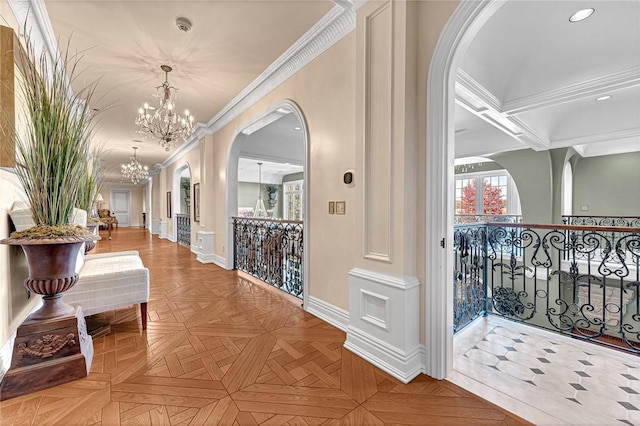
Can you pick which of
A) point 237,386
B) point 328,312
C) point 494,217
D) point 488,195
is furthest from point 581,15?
point 488,195

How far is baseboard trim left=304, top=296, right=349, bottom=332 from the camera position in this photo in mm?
2490

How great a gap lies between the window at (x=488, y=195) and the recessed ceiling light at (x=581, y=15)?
696 centimetres

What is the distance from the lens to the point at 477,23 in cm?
160

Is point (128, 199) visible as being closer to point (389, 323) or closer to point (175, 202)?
point (175, 202)

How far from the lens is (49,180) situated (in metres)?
1.71

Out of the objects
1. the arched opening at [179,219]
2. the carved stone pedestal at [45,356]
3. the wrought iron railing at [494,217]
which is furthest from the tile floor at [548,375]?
the arched opening at [179,219]

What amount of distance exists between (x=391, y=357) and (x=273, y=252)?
2516mm

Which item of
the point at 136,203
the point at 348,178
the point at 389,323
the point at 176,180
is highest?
the point at 176,180

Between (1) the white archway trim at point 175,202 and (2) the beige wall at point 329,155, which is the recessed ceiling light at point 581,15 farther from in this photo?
(1) the white archway trim at point 175,202

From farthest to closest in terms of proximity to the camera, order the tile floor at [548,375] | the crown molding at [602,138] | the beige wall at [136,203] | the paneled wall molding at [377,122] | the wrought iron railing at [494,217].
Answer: the beige wall at [136,203], the wrought iron railing at [494,217], the crown molding at [602,138], the paneled wall molding at [377,122], the tile floor at [548,375]

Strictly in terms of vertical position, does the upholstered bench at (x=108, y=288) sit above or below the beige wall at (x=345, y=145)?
below

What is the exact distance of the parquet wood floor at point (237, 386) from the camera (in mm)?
1417

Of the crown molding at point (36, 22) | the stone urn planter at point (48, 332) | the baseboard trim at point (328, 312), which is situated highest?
the crown molding at point (36, 22)

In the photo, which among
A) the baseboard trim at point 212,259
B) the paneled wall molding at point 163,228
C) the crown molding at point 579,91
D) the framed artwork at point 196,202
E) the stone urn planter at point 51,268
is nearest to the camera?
the stone urn planter at point 51,268
